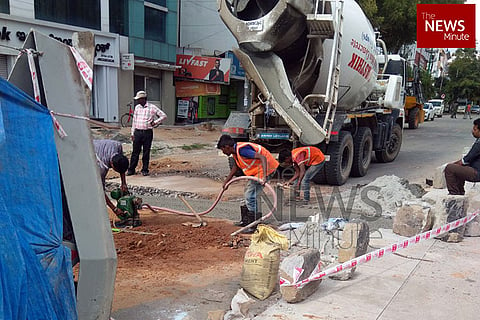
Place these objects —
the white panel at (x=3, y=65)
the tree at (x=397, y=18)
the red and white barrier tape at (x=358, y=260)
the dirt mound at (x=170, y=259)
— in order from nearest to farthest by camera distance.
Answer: the red and white barrier tape at (x=358, y=260)
the dirt mound at (x=170, y=259)
the white panel at (x=3, y=65)
the tree at (x=397, y=18)

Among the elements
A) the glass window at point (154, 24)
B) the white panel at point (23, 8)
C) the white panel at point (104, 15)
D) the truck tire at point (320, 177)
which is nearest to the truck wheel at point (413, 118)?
the glass window at point (154, 24)

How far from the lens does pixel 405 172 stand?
34.7ft

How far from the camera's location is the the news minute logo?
1719 cm

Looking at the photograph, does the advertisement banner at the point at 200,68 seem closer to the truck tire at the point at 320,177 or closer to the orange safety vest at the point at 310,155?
the truck tire at the point at 320,177

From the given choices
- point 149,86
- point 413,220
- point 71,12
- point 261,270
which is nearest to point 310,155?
point 413,220

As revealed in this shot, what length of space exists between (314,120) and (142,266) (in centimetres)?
454

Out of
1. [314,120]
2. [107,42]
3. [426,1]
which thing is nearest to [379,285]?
[314,120]

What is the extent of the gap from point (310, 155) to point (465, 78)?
175 feet

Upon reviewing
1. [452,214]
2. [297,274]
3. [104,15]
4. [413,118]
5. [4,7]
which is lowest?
[297,274]

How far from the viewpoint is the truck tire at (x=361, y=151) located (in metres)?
9.58

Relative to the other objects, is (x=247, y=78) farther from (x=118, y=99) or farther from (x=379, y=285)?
(x=118, y=99)

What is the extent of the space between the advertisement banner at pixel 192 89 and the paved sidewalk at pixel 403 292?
762 inches

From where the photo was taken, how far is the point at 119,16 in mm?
19094

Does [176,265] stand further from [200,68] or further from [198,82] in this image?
[198,82]
